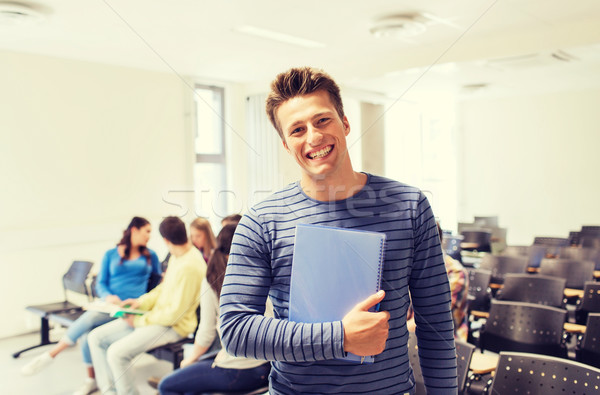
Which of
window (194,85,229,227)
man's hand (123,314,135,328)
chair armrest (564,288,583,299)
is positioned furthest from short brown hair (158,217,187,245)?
window (194,85,229,227)

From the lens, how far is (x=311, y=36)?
531cm

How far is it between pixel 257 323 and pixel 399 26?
4.39m

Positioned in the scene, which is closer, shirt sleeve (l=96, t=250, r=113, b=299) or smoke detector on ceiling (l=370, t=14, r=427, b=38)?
shirt sleeve (l=96, t=250, r=113, b=299)

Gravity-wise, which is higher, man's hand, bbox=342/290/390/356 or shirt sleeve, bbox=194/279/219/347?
man's hand, bbox=342/290/390/356

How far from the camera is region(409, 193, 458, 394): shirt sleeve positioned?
1097 mm

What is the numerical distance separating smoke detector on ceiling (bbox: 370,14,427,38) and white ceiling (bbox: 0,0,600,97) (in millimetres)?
98

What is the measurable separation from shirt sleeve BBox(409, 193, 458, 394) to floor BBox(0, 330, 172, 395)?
3133 millimetres

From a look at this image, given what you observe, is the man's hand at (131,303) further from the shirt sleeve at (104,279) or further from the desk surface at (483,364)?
the desk surface at (483,364)

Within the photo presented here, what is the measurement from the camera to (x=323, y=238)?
0.99 meters

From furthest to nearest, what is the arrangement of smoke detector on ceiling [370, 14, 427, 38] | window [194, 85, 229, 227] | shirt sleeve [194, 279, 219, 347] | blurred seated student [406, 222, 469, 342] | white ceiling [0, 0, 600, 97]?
window [194, 85, 229, 227] < smoke detector on ceiling [370, 14, 427, 38] < white ceiling [0, 0, 600, 97] < blurred seated student [406, 222, 469, 342] < shirt sleeve [194, 279, 219, 347]

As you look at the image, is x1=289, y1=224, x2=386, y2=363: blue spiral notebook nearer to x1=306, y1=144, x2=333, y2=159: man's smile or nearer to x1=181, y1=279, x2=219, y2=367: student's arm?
x1=306, y1=144, x2=333, y2=159: man's smile

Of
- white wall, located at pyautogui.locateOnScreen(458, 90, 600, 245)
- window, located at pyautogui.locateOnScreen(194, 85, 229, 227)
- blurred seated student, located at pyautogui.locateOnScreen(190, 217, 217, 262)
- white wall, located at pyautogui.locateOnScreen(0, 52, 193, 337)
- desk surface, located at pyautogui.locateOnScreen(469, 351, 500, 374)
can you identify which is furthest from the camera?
white wall, located at pyautogui.locateOnScreen(458, 90, 600, 245)

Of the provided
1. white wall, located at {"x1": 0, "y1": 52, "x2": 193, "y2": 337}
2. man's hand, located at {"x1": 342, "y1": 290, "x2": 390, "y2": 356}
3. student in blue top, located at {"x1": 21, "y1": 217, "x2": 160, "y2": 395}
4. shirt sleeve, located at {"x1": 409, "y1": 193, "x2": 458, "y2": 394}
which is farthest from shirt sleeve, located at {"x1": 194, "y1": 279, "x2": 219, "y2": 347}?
white wall, located at {"x1": 0, "y1": 52, "x2": 193, "y2": 337}

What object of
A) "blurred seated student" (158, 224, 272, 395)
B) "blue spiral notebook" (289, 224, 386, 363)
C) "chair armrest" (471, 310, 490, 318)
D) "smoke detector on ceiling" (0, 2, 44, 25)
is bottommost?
"chair armrest" (471, 310, 490, 318)
